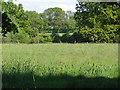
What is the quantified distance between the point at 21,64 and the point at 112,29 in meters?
14.7

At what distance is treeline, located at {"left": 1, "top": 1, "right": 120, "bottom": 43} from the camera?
27.0 feet

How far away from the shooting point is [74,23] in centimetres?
3156

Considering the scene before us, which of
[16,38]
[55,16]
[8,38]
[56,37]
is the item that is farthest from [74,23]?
[8,38]

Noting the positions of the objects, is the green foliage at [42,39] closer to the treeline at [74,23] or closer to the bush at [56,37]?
the treeline at [74,23]

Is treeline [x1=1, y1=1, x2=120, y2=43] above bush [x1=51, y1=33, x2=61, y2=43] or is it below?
above

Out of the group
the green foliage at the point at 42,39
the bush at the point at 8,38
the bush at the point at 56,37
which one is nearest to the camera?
the bush at the point at 8,38

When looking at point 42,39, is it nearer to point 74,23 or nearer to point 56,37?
point 56,37

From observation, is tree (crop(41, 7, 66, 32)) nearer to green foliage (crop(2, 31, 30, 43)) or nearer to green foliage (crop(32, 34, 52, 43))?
green foliage (crop(2, 31, 30, 43))

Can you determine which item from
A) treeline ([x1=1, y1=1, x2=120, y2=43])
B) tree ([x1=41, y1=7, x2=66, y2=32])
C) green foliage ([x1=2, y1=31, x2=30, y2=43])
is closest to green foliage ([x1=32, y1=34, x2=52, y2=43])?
treeline ([x1=1, y1=1, x2=120, y2=43])

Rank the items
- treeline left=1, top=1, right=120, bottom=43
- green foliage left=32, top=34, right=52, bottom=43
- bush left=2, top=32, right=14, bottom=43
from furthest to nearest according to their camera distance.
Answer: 1. green foliage left=32, top=34, right=52, bottom=43
2. bush left=2, top=32, right=14, bottom=43
3. treeline left=1, top=1, right=120, bottom=43

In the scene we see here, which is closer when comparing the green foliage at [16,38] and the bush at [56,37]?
the green foliage at [16,38]

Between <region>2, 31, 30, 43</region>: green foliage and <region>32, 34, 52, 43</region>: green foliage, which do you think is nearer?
<region>2, 31, 30, 43</region>: green foliage

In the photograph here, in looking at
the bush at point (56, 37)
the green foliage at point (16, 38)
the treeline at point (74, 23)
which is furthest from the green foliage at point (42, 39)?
the green foliage at point (16, 38)

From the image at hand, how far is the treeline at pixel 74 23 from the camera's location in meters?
8.22
